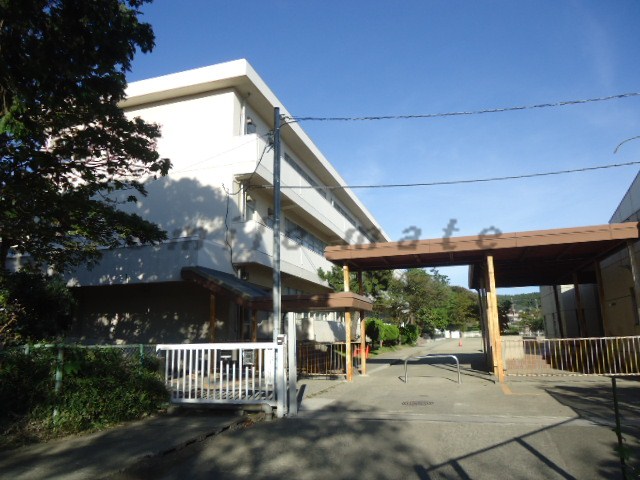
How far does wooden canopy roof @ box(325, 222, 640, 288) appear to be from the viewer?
13.5 metres

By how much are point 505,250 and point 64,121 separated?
12.2 meters

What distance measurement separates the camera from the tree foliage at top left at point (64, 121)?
26.2ft

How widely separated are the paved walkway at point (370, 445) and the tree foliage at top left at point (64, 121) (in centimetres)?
511

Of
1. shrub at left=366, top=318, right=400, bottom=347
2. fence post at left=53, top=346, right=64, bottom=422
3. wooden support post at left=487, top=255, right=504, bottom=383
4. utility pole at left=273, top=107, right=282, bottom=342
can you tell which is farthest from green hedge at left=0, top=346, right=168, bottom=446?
shrub at left=366, top=318, right=400, bottom=347

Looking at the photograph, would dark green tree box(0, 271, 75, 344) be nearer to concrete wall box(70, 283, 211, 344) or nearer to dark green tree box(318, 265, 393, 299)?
concrete wall box(70, 283, 211, 344)

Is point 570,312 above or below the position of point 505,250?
below

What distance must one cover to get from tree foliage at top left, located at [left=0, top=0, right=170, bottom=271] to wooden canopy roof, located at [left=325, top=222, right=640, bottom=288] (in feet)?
21.7

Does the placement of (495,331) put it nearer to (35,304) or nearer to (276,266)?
(276,266)

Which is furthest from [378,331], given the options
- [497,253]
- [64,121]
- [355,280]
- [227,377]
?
[64,121]

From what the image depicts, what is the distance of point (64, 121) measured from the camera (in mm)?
10617

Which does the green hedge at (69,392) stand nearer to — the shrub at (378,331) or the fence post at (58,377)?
the fence post at (58,377)

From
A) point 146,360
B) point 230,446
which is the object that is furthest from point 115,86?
point 230,446

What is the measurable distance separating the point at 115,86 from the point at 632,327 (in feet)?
52.1

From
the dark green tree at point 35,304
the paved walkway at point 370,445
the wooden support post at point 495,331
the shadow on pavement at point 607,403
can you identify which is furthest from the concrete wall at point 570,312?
the dark green tree at point 35,304
